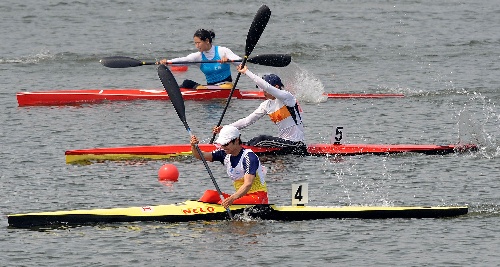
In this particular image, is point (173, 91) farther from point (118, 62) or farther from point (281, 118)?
point (118, 62)

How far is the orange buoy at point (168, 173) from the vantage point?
1945 centimetres

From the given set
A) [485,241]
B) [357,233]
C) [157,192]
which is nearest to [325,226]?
[357,233]

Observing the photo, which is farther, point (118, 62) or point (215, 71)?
point (215, 71)

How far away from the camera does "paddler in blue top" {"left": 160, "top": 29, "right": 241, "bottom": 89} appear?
25781mm

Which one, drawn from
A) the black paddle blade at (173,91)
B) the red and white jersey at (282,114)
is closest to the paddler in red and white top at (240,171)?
the black paddle blade at (173,91)

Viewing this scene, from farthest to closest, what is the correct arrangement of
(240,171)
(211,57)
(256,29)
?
(211,57)
(256,29)
(240,171)

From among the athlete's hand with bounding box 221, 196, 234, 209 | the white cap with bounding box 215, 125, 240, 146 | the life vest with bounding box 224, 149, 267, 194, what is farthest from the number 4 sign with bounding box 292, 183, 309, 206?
the white cap with bounding box 215, 125, 240, 146

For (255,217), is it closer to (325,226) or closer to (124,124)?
(325,226)

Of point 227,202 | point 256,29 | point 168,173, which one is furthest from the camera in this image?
point 256,29

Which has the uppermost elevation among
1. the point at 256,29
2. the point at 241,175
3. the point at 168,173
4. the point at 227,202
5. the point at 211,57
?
the point at 256,29

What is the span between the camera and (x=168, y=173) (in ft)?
63.8

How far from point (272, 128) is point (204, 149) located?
14.8ft

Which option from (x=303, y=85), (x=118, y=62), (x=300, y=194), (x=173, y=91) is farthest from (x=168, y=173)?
(x=303, y=85)

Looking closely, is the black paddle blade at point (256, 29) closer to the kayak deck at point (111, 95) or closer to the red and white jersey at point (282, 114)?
the red and white jersey at point (282, 114)
